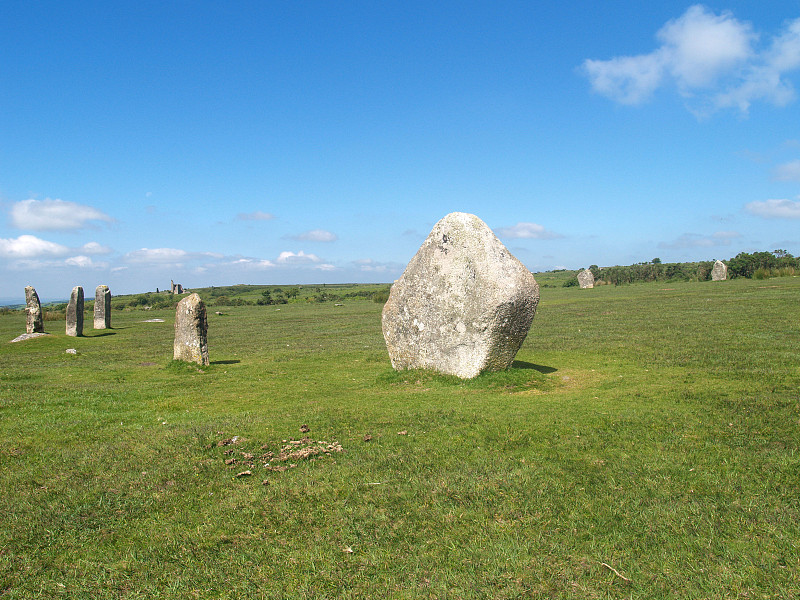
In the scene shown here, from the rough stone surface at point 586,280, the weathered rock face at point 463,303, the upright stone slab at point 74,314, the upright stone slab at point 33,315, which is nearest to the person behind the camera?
the weathered rock face at point 463,303

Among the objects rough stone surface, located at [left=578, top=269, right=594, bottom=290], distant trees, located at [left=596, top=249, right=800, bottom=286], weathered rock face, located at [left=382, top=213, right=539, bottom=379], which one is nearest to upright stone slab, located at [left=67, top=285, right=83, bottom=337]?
weathered rock face, located at [left=382, top=213, right=539, bottom=379]

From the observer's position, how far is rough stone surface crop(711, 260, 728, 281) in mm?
58625

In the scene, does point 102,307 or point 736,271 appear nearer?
point 102,307

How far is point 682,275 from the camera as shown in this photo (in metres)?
72.4

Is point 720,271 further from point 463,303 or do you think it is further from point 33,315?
point 33,315

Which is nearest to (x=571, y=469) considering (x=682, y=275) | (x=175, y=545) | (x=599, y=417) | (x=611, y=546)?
(x=611, y=546)

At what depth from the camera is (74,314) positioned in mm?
29234

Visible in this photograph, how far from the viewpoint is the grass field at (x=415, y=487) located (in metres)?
4.78

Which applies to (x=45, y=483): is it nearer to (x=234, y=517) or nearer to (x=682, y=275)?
(x=234, y=517)

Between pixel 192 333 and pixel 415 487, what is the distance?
507 inches

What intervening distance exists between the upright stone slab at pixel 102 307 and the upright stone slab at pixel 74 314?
4.06 m

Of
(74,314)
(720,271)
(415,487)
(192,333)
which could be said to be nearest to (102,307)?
(74,314)

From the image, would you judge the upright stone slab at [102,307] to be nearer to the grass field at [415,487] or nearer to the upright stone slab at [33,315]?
the upright stone slab at [33,315]

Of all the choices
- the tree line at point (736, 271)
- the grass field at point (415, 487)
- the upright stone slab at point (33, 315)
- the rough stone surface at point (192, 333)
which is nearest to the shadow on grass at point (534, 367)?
the grass field at point (415, 487)
